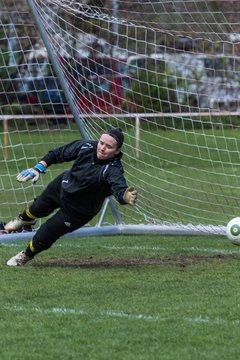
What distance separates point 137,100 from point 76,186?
319cm

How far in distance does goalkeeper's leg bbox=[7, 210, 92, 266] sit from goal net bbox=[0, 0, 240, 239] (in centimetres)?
239

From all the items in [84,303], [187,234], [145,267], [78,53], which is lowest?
[187,234]

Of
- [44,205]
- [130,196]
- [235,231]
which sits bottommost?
[235,231]

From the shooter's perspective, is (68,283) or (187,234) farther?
(187,234)

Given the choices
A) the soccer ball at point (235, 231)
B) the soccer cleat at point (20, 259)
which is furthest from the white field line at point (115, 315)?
the soccer ball at point (235, 231)

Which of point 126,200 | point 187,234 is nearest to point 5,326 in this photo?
point 126,200

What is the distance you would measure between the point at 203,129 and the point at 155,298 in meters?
4.43

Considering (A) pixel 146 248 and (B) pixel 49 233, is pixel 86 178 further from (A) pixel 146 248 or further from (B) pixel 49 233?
(A) pixel 146 248

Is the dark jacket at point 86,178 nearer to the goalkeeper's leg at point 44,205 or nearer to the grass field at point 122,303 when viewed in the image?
the goalkeeper's leg at point 44,205

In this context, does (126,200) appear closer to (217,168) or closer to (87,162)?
(87,162)

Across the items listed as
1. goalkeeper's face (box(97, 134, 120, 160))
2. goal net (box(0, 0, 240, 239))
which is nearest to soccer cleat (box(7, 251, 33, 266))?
goalkeeper's face (box(97, 134, 120, 160))

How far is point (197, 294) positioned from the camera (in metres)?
7.68

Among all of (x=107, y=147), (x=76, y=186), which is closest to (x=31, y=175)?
(x=76, y=186)

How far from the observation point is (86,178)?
29.3 ft
